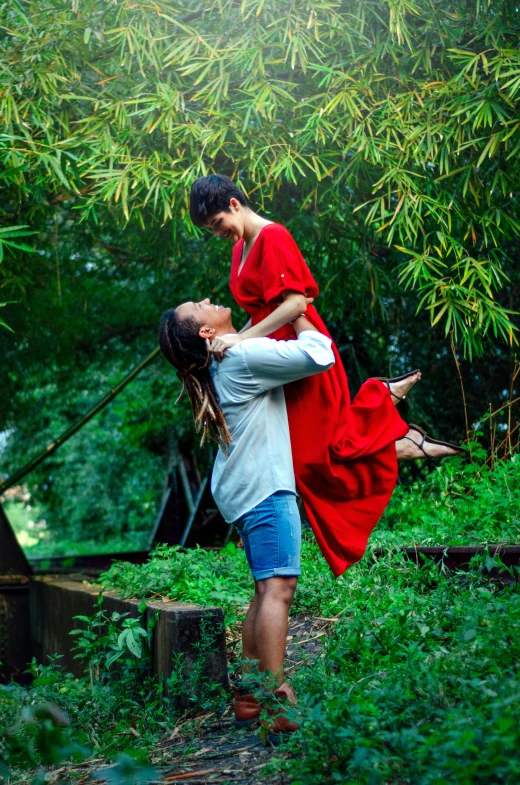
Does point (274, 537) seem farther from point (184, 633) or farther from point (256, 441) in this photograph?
point (184, 633)

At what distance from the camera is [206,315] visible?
109 inches

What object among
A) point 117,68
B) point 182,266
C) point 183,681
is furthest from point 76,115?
point 183,681

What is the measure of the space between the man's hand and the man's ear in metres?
0.05

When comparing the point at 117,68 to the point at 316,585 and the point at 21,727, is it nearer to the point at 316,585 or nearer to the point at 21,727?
the point at 316,585

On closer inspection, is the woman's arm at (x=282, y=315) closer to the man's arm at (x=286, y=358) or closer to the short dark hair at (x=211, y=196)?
the man's arm at (x=286, y=358)

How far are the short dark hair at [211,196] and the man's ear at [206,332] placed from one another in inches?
13.8

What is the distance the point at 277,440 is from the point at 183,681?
1063 millimetres

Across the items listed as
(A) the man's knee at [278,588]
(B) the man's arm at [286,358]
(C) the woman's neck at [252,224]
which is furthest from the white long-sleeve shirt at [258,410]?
(C) the woman's neck at [252,224]

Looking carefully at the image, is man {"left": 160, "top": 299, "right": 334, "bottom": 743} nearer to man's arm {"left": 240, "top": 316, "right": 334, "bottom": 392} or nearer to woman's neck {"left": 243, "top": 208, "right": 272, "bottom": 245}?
man's arm {"left": 240, "top": 316, "right": 334, "bottom": 392}

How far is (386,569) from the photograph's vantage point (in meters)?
3.83

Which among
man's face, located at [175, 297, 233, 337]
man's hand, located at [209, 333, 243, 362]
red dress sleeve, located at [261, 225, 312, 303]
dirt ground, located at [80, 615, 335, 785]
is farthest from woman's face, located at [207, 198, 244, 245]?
dirt ground, located at [80, 615, 335, 785]

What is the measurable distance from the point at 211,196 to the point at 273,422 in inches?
30.9

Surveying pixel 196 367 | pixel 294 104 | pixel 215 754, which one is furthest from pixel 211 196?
pixel 294 104

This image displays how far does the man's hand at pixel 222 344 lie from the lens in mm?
2664
